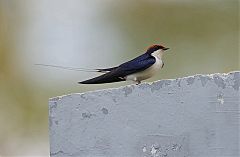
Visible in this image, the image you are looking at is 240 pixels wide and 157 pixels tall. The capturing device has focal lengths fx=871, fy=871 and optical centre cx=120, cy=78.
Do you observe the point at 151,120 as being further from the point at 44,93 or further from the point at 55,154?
the point at 44,93

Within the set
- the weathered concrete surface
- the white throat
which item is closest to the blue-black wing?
the white throat

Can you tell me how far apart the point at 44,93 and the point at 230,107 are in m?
5.39

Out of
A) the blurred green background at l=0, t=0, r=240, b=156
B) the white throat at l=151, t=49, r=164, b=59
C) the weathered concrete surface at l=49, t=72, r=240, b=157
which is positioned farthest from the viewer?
the blurred green background at l=0, t=0, r=240, b=156

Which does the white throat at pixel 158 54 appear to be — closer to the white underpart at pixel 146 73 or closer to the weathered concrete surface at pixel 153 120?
the white underpart at pixel 146 73

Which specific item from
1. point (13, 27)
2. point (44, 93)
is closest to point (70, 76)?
point (44, 93)

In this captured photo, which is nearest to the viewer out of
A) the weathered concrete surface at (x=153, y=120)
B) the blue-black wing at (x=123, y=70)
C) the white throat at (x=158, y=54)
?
the weathered concrete surface at (x=153, y=120)

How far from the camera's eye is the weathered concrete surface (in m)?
2.52

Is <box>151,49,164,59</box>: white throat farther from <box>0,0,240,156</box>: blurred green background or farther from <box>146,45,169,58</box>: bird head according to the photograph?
<box>0,0,240,156</box>: blurred green background

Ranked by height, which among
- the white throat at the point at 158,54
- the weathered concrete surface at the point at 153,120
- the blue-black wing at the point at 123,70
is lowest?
the weathered concrete surface at the point at 153,120

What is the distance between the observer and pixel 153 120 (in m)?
2.59

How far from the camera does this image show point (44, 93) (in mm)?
7816

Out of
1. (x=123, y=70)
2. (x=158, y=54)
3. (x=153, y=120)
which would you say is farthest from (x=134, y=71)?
(x=153, y=120)

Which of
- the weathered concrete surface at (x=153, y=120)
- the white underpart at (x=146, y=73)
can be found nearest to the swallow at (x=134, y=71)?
the white underpart at (x=146, y=73)

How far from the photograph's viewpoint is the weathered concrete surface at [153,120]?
2.52 m
